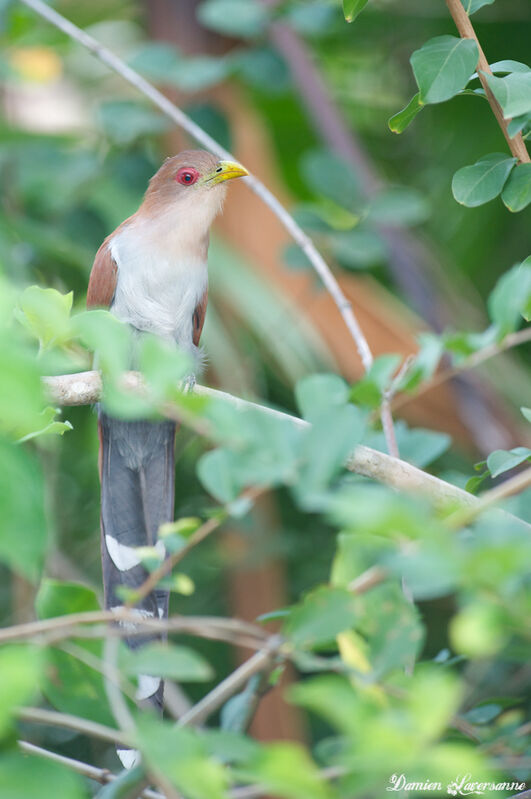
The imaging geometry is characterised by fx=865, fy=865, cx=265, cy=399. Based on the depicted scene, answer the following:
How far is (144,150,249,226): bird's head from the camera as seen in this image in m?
2.60

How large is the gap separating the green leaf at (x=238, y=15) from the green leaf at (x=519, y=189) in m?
1.63

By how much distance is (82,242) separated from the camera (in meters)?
3.05

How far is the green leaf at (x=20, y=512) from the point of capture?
724 mm

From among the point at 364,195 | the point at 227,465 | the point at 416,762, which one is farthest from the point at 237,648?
the point at 416,762

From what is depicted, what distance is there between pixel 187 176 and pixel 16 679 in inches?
86.9

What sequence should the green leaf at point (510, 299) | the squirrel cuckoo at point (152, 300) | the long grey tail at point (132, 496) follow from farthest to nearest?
the squirrel cuckoo at point (152, 300) → the long grey tail at point (132, 496) → the green leaf at point (510, 299)

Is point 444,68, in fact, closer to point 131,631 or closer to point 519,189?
point 519,189

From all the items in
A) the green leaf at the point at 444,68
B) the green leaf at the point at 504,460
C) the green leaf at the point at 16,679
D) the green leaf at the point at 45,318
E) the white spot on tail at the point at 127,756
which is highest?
the green leaf at the point at 444,68

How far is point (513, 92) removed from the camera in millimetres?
1152

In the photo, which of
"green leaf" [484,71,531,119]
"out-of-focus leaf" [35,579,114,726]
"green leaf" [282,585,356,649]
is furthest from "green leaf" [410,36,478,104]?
"out-of-focus leaf" [35,579,114,726]

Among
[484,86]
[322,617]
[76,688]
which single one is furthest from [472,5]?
[76,688]

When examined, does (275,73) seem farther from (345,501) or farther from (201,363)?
(345,501)

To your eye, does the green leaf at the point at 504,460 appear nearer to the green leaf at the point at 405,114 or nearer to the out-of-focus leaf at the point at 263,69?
the green leaf at the point at 405,114

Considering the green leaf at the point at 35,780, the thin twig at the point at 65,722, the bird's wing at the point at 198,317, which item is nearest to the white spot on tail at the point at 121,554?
the bird's wing at the point at 198,317
